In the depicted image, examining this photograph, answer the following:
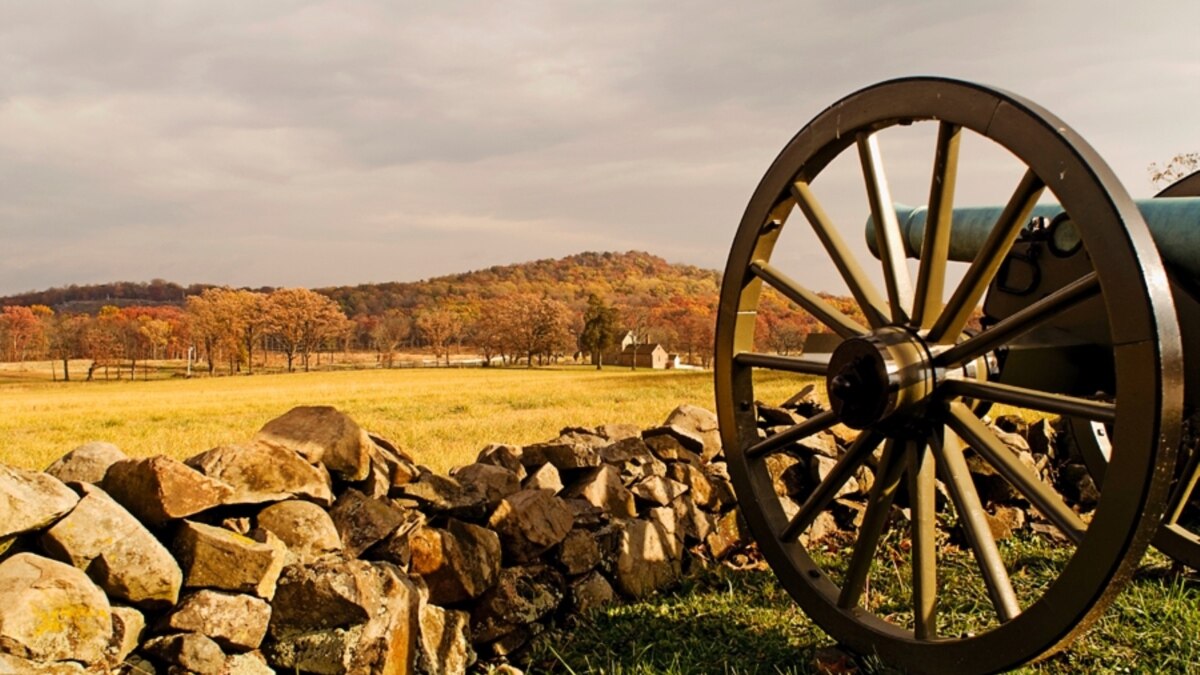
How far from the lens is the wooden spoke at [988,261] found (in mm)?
2717

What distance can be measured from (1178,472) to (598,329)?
2530 inches

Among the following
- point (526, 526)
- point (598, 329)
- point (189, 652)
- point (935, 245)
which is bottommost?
point (189, 652)

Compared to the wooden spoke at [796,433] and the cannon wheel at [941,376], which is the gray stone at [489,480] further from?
the wooden spoke at [796,433]

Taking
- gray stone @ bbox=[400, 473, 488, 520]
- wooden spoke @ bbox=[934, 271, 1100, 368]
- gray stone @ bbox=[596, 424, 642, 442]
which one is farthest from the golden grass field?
wooden spoke @ bbox=[934, 271, 1100, 368]

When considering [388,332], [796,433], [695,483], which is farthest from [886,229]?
[388,332]

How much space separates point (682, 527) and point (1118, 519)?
2.97 metres

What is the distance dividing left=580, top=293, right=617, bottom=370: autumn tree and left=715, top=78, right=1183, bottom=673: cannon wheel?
63.3 metres

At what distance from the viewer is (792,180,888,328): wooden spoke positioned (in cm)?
345

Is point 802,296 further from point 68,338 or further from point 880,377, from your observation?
point 68,338

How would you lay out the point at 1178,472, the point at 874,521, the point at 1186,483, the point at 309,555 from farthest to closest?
the point at 1178,472 → the point at 1186,483 → the point at 309,555 → the point at 874,521

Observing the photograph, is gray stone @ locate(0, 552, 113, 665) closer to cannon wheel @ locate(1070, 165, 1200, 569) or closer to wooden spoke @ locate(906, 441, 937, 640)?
wooden spoke @ locate(906, 441, 937, 640)

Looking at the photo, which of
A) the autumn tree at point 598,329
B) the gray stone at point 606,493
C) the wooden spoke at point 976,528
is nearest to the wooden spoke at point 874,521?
the wooden spoke at point 976,528

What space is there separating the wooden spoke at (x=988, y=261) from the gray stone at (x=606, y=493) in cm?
230

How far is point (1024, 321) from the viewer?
279 cm
